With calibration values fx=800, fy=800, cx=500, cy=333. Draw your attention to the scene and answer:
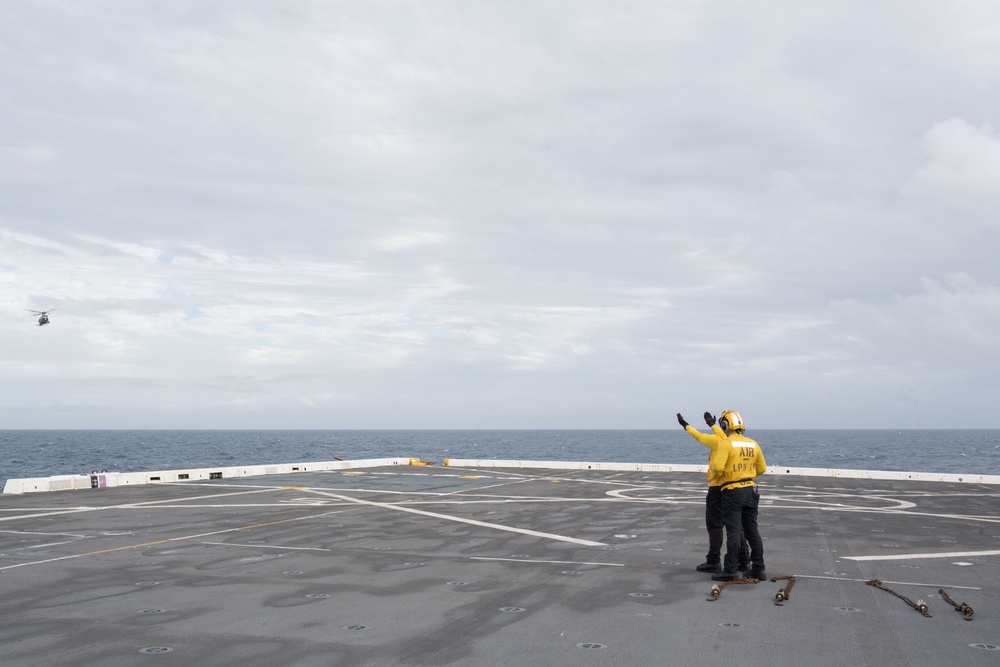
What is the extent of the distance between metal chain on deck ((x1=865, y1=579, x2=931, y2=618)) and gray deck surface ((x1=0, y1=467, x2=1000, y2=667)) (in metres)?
0.10

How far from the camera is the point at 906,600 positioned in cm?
1091

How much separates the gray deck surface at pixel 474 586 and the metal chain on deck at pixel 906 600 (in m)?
0.10

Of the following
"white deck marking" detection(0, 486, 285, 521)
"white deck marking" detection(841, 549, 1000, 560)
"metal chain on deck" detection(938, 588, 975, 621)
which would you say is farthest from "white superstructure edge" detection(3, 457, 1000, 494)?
"metal chain on deck" detection(938, 588, 975, 621)

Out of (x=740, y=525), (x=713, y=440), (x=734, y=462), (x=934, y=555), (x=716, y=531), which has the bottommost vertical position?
(x=934, y=555)

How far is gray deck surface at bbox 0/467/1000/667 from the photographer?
8.56 metres

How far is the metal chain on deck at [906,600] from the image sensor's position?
10.1 m

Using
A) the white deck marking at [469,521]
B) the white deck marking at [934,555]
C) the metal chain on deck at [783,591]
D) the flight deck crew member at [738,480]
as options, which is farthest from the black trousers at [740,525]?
the white deck marking at [469,521]

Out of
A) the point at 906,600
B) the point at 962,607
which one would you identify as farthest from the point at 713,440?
the point at 962,607

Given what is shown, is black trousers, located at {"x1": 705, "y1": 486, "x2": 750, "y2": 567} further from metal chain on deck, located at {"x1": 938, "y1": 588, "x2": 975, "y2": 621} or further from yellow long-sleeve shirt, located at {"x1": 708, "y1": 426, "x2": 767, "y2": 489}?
metal chain on deck, located at {"x1": 938, "y1": 588, "x2": 975, "y2": 621}

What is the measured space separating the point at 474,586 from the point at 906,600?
602 centimetres

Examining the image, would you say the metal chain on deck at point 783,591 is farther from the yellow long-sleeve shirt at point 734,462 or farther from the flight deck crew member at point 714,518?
the yellow long-sleeve shirt at point 734,462

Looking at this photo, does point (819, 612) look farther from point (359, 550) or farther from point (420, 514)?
point (420, 514)

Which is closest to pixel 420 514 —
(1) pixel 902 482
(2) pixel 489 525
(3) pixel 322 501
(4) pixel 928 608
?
(2) pixel 489 525

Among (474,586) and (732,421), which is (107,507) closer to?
(474,586)
